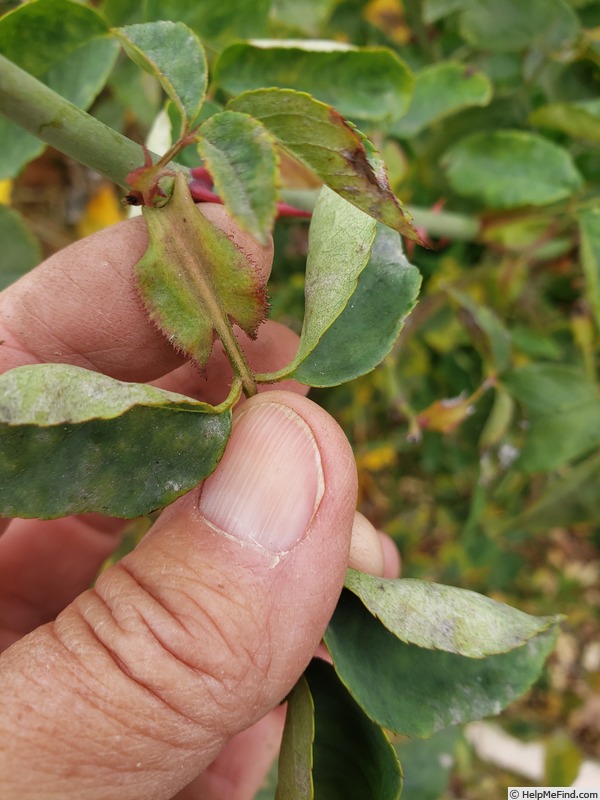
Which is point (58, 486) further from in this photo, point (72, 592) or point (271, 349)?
point (72, 592)

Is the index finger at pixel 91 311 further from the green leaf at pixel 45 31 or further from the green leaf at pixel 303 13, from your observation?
the green leaf at pixel 303 13

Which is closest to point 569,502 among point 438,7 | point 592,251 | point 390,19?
point 592,251

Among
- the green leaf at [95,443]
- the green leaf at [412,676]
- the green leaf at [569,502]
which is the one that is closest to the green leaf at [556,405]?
the green leaf at [569,502]

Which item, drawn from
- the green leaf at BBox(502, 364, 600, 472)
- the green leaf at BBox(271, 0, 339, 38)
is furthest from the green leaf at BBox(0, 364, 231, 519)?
the green leaf at BBox(271, 0, 339, 38)

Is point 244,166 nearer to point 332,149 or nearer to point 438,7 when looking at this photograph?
point 332,149

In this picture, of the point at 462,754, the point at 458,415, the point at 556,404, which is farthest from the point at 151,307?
the point at 462,754
